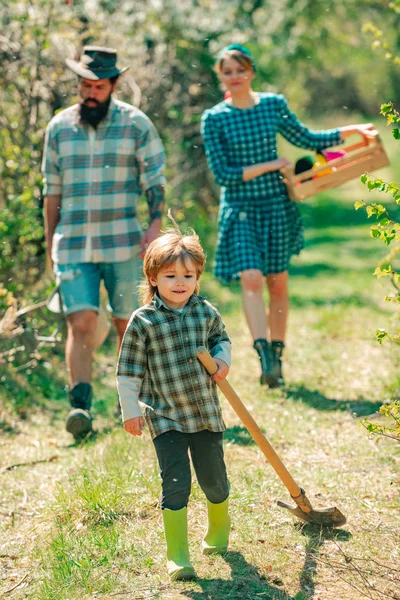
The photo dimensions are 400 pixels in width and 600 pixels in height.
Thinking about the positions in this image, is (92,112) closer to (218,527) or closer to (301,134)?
(301,134)

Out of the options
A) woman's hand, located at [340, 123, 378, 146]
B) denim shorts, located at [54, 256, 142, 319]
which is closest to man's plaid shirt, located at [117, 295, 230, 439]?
denim shorts, located at [54, 256, 142, 319]

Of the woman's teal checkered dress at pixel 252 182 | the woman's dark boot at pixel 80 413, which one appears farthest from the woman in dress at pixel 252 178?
the woman's dark boot at pixel 80 413

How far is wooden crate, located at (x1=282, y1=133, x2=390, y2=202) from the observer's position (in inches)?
220

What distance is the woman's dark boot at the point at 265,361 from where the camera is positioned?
18.8 ft

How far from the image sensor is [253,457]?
4.73 meters

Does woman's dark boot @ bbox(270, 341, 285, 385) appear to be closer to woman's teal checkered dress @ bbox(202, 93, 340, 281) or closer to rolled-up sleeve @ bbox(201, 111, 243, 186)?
woman's teal checkered dress @ bbox(202, 93, 340, 281)

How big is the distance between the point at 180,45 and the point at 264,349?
4.69 meters

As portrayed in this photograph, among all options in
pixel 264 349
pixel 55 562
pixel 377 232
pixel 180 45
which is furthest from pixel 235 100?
pixel 180 45

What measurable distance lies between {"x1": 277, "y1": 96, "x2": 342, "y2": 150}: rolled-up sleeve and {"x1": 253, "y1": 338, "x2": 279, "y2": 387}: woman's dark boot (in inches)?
49.4

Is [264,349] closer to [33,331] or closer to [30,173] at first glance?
[33,331]

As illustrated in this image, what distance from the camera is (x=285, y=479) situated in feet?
12.2

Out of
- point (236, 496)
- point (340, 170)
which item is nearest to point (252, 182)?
point (340, 170)

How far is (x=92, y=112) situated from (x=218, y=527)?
252cm

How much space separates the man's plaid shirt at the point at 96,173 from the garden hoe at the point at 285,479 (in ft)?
6.20
